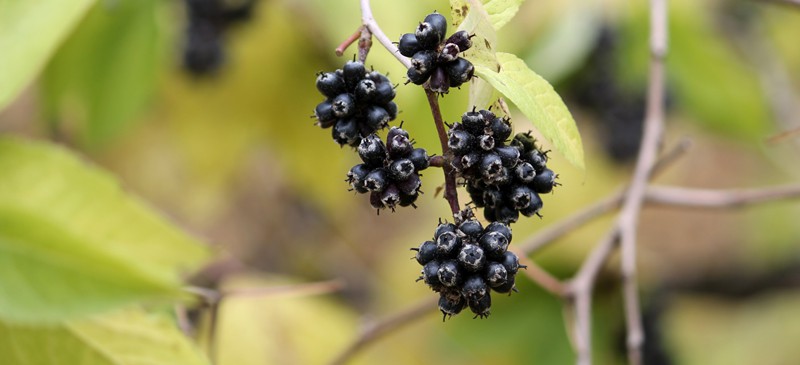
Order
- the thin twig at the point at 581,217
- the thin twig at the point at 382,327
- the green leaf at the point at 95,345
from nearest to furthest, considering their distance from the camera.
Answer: the green leaf at the point at 95,345
the thin twig at the point at 382,327
the thin twig at the point at 581,217

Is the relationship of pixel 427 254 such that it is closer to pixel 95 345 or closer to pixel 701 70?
pixel 95 345

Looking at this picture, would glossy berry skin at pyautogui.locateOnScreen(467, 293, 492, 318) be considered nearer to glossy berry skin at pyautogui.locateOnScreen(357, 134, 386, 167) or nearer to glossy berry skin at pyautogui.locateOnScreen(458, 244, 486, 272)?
glossy berry skin at pyautogui.locateOnScreen(458, 244, 486, 272)

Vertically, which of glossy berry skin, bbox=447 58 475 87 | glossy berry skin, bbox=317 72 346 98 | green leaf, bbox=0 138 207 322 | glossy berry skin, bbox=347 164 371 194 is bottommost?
green leaf, bbox=0 138 207 322

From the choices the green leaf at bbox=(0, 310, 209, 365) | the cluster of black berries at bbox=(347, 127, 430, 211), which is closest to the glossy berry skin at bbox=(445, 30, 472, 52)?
the cluster of black berries at bbox=(347, 127, 430, 211)

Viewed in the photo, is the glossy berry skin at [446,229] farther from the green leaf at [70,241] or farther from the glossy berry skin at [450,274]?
the green leaf at [70,241]

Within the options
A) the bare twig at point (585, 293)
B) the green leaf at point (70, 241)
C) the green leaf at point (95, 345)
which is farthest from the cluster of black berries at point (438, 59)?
the bare twig at point (585, 293)

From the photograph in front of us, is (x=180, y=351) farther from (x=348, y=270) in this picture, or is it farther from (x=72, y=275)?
(x=348, y=270)
